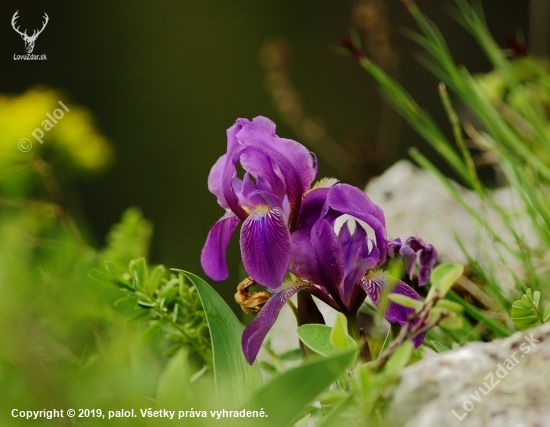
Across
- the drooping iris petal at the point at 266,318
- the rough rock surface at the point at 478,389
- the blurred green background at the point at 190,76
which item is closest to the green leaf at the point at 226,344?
the drooping iris petal at the point at 266,318

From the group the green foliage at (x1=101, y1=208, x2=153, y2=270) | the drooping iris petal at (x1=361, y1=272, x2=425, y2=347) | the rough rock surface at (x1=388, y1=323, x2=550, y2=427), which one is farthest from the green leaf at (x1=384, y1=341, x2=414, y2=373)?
the green foliage at (x1=101, y1=208, x2=153, y2=270)

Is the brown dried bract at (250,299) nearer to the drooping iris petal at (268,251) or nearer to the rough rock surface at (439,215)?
the drooping iris petal at (268,251)

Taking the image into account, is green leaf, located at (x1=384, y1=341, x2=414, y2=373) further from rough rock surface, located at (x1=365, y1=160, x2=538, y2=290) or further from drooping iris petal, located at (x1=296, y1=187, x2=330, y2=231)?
rough rock surface, located at (x1=365, y1=160, x2=538, y2=290)

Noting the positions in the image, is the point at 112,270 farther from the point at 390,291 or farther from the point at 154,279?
the point at 390,291

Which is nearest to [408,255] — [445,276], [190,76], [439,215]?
[445,276]

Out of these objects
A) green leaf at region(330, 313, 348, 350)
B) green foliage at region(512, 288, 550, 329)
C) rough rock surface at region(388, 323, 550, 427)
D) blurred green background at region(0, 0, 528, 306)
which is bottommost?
blurred green background at region(0, 0, 528, 306)

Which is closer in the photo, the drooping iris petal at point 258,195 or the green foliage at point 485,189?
the drooping iris petal at point 258,195
